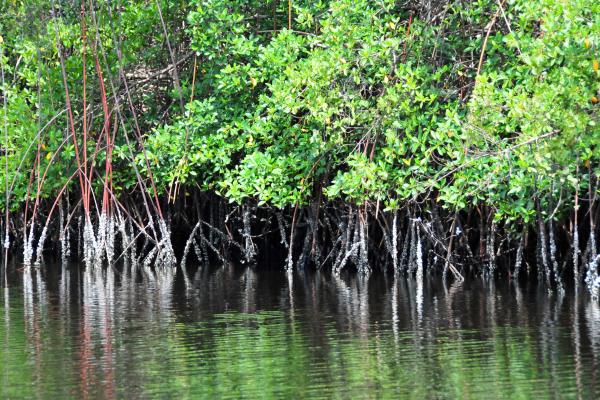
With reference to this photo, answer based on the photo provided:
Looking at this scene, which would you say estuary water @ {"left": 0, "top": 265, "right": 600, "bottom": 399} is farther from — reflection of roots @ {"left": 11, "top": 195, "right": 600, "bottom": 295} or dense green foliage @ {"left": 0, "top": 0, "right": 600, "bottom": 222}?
dense green foliage @ {"left": 0, "top": 0, "right": 600, "bottom": 222}

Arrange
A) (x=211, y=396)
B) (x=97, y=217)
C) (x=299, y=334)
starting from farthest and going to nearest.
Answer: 1. (x=97, y=217)
2. (x=299, y=334)
3. (x=211, y=396)

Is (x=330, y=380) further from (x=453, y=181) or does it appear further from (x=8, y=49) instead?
(x=8, y=49)

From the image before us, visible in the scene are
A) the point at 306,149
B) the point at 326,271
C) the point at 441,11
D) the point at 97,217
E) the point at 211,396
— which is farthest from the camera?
the point at 97,217

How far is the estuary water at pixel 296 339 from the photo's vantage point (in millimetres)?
7117

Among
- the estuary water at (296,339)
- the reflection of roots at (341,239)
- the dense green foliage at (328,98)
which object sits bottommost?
the estuary water at (296,339)

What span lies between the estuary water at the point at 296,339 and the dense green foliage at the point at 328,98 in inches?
40.8

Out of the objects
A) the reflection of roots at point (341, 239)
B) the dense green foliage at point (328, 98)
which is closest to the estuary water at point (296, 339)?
the reflection of roots at point (341, 239)

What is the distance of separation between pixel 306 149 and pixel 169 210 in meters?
2.28

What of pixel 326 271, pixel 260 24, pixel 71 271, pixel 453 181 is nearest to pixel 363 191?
pixel 453 181

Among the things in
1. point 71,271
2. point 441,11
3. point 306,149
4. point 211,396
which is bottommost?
point 211,396

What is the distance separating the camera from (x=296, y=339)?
348 inches

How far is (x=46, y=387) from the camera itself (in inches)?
281

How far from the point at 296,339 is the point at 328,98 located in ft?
12.6

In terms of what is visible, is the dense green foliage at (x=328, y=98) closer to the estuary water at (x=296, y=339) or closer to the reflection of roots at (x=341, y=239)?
the reflection of roots at (x=341, y=239)
